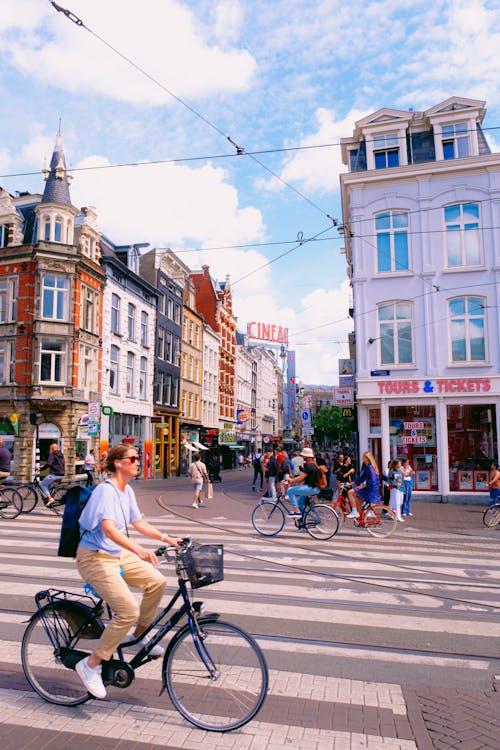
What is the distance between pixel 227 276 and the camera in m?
62.9

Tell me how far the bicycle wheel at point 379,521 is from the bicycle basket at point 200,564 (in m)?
8.66

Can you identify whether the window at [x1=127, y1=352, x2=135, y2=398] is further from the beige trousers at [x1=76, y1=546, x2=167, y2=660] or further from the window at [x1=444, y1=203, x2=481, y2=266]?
the beige trousers at [x1=76, y1=546, x2=167, y2=660]

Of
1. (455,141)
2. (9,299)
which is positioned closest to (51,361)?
(9,299)

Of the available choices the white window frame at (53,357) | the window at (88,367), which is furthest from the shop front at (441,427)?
the white window frame at (53,357)

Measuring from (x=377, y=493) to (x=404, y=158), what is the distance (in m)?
14.6

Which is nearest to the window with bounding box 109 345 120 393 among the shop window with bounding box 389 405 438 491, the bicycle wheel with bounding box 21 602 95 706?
the shop window with bounding box 389 405 438 491

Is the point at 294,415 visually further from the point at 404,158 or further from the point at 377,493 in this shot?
the point at 377,493

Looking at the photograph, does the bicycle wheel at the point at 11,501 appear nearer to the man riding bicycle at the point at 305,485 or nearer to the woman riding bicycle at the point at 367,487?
the man riding bicycle at the point at 305,485

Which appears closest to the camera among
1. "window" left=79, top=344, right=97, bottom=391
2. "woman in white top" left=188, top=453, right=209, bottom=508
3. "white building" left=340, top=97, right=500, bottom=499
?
"woman in white top" left=188, top=453, right=209, bottom=508

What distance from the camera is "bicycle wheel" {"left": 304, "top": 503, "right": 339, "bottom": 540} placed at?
36.9 ft

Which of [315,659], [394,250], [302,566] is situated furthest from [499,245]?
[315,659]

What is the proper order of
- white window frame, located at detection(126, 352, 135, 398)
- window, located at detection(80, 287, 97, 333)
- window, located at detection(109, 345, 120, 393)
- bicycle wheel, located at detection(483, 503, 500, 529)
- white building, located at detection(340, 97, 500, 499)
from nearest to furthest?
bicycle wheel, located at detection(483, 503, 500, 529) → white building, located at detection(340, 97, 500, 499) → window, located at detection(80, 287, 97, 333) → window, located at detection(109, 345, 120, 393) → white window frame, located at detection(126, 352, 135, 398)

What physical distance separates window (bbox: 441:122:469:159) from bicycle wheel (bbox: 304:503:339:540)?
15648 millimetres

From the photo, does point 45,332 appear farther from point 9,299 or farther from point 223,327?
point 223,327
